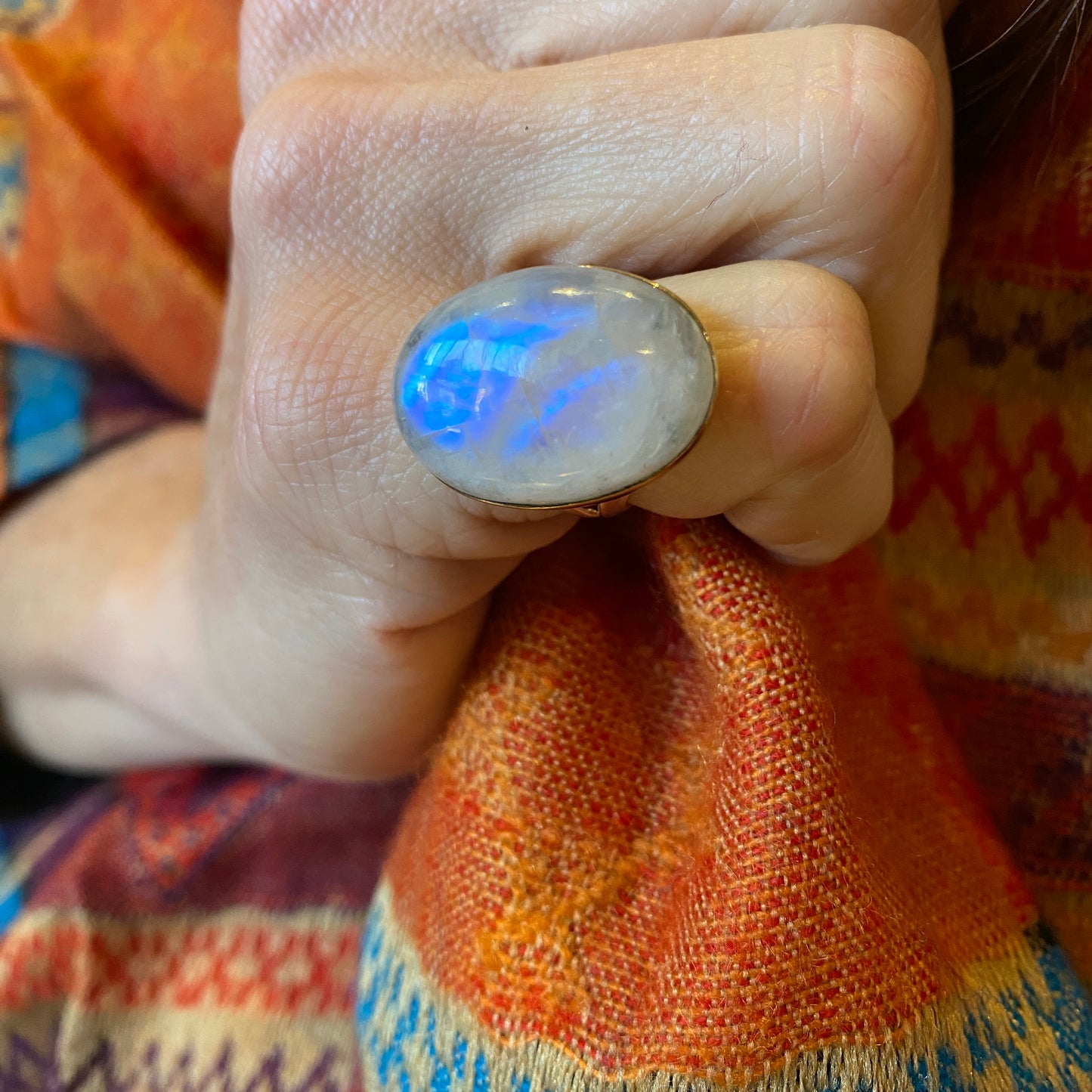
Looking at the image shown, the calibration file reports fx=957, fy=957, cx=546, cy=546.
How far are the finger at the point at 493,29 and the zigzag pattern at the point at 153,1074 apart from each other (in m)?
0.63

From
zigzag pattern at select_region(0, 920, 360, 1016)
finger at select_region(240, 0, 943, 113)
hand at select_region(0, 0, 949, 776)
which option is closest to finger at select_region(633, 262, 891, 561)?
hand at select_region(0, 0, 949, 776)

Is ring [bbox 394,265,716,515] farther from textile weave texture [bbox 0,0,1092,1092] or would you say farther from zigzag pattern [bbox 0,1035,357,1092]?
zigzag pattern [bbox 0,1035,357,1092]

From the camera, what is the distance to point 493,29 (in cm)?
44

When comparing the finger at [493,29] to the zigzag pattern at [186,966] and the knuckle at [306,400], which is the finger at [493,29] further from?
the zigzag pattern at [186,966]

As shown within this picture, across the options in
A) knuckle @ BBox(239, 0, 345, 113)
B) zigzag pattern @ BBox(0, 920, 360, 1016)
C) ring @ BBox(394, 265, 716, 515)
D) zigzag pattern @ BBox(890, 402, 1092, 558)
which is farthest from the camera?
zigzag pattern @ BBox(0, 920, 360, 1016)

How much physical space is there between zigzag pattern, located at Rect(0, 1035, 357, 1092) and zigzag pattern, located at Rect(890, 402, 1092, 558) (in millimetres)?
564

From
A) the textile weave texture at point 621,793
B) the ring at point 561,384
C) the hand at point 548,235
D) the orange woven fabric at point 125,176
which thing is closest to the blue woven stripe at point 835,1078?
the textile weave texture at point 621,793

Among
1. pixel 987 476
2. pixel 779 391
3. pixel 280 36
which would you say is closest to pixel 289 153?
pixel 280 36

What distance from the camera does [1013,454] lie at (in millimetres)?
594

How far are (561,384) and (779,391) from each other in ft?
0.27

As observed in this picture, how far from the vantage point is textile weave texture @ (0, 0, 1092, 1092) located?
0.41 metres

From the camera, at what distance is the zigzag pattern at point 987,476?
23.0 inches

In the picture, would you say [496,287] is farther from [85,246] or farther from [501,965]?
[85,246]

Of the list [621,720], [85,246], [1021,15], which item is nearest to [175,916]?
[621,720]
